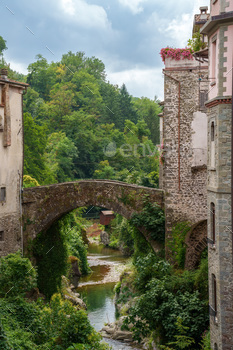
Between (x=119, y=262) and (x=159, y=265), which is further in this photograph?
(x=119, y=262)

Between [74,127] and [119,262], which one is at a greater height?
[74,127]

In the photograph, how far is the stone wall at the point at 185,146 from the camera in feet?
70.0

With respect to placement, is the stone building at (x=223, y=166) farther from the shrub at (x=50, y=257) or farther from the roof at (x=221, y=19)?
the shrub at (x=50, y=257)

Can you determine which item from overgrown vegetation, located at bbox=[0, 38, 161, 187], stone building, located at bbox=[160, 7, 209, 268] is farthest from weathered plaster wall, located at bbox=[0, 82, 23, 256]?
overgrown vegetation, located at bbox=[0, 38, 161, 187]

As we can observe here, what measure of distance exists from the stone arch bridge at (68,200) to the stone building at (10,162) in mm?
556

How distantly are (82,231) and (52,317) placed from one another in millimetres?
22576

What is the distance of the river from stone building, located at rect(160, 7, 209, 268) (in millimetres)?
5526

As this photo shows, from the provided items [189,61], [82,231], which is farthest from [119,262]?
[189,61]

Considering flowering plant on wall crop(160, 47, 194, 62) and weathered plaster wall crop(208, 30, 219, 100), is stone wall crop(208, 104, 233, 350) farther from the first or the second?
flowering plant on wall crop(160, 47, 194, 62)

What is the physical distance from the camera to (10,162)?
2316 cm

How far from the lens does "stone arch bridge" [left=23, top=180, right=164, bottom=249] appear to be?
23.2 metres

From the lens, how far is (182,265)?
21.4m

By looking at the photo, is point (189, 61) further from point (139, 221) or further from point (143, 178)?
point (143, 178)

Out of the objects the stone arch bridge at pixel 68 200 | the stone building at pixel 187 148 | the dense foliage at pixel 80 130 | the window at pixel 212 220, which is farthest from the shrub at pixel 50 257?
the dense foliage at pixel 80 130
